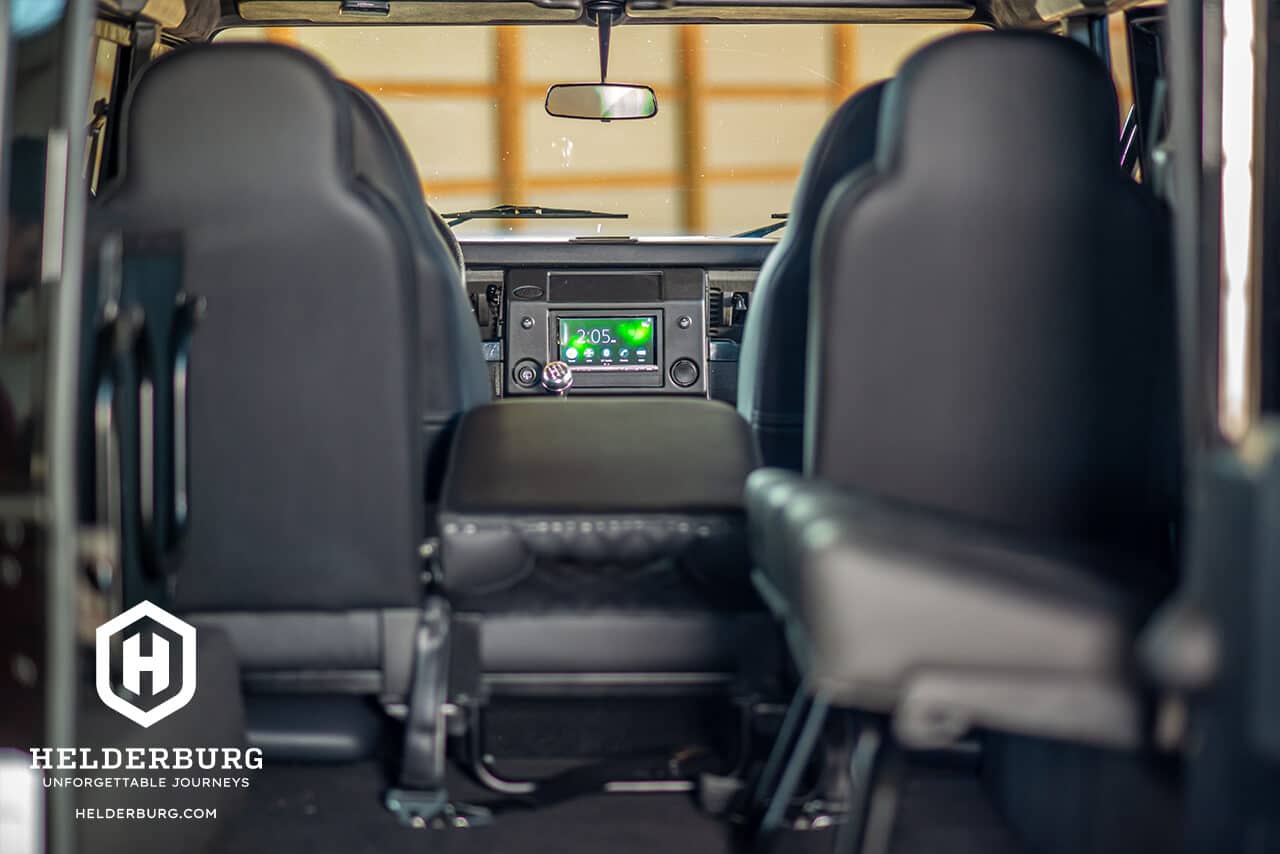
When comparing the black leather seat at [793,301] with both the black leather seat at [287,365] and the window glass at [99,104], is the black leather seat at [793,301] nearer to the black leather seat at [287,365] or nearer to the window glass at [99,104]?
the black leather seat at [287,365]

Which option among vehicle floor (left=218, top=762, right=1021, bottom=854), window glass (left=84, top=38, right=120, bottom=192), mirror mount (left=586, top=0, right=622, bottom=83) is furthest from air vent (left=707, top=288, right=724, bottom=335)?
A: vehicle floor (left=218, top=762, right=1021, bottom=854)

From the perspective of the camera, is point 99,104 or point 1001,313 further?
point 99,104

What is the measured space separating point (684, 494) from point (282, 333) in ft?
2.69

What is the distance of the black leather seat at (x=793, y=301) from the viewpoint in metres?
2.72

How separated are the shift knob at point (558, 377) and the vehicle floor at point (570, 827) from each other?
1838 mm

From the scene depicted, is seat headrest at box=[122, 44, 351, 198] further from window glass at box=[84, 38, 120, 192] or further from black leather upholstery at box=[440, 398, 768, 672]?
window glass at box=[84, 38, 120, 192]

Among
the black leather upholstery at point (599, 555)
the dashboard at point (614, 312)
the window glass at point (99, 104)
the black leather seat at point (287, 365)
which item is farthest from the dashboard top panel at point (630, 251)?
the black leather seat at point (287, 365)

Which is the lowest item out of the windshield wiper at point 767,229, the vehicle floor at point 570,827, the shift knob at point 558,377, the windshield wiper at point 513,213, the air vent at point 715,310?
the vehicle floor at point 570,827

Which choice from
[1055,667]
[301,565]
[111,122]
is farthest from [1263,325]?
[111,122]

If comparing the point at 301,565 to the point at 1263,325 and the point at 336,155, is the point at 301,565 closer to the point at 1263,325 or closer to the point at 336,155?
the point at 336,155

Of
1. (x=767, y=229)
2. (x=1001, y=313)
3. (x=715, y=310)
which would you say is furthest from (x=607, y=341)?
(x=1001, y=313)

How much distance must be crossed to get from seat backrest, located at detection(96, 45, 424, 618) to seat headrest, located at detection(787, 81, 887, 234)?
0.84 meters

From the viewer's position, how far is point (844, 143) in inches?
107

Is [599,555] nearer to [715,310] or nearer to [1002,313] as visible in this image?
[1002,313]
